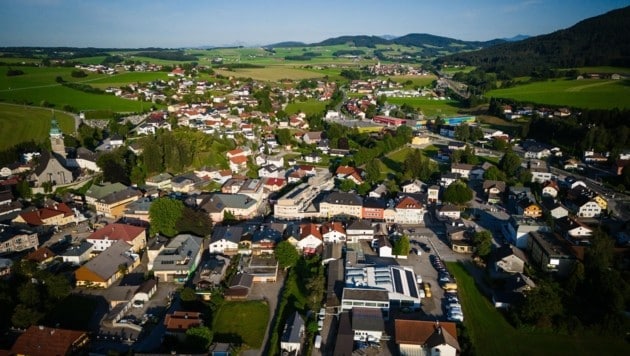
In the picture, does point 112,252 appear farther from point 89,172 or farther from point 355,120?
point 355,120

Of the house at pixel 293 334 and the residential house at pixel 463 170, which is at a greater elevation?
the residential house at pixel 463 170

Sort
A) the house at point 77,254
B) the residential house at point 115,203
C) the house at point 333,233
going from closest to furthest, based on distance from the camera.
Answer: the house at point 77,254, the house at point 333,233, the residential house at point 115,203

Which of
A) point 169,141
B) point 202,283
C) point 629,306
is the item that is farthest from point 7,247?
point 629,306

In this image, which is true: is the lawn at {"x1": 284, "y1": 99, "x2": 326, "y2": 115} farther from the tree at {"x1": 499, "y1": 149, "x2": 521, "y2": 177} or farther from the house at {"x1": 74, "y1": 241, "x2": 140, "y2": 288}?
the house at {"x1": 74, "y1": 241, "x2": 140, "y2": 288}

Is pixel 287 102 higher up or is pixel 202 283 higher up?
pixel 287 102

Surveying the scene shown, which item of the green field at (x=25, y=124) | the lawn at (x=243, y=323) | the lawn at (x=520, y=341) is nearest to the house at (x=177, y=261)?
the lawn at (x=243, y=323)

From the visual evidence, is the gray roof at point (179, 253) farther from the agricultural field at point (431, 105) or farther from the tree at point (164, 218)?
the agricultural field at point (431, 105)

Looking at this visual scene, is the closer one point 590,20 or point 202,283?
point 202,283

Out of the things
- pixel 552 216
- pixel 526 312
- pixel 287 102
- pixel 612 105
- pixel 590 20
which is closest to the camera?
pixel 526 312
